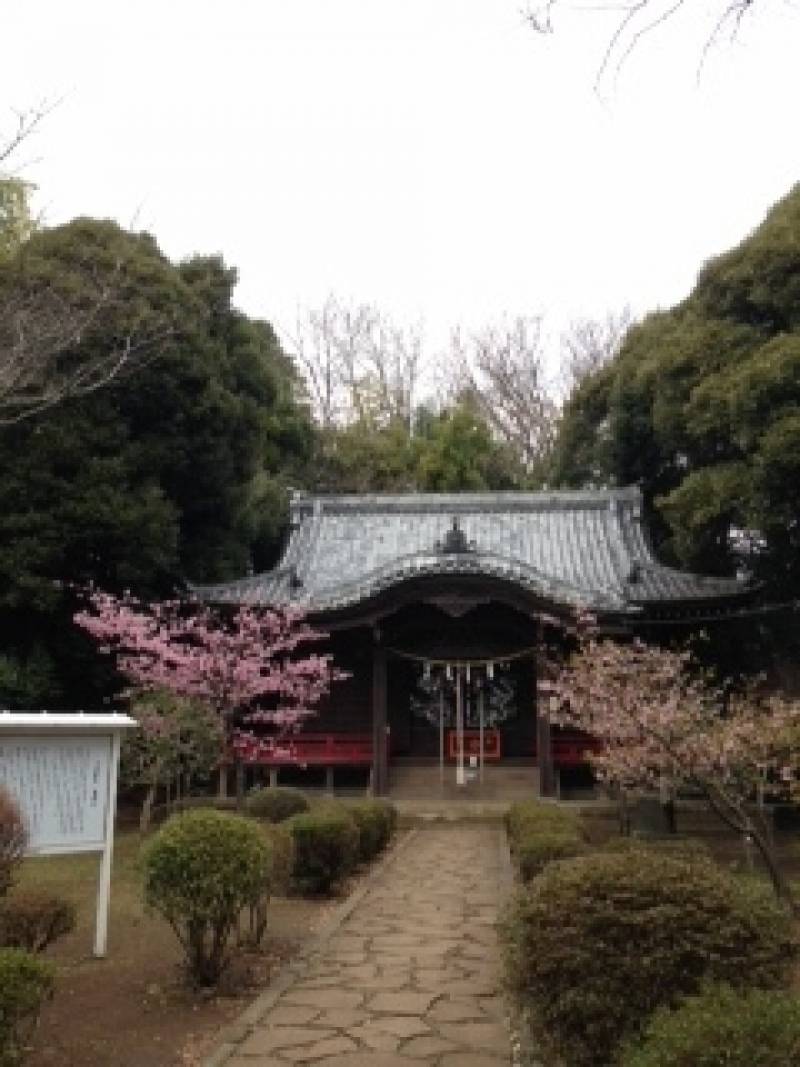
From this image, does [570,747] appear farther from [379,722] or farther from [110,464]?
[110,464]

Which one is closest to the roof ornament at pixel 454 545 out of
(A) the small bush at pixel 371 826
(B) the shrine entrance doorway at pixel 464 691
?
(B) the shrine entrance doorway at pixel 464 691

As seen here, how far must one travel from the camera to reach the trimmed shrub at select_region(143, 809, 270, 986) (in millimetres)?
6789

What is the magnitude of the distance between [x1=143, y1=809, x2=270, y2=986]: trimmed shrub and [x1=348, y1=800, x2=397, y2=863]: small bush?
525cm

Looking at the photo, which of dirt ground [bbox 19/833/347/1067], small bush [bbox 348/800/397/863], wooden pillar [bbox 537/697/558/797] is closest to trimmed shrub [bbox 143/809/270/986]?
dirt ground [bbox 19/833/347/1067]

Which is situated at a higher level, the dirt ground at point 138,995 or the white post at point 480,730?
the white post at point 480,730

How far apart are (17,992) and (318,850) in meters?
6.43

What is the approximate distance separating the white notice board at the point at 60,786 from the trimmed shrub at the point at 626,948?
3.90 m

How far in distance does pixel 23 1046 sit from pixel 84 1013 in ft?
6.88

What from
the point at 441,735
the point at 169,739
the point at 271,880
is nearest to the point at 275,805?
the point at 169,739

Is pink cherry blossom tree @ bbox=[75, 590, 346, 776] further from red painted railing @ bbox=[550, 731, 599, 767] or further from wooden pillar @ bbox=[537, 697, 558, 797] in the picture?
red painted railing @ bbox=[550, 731, 599, 767]

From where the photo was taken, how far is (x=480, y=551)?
20.6 meters

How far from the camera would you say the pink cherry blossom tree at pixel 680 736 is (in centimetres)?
863

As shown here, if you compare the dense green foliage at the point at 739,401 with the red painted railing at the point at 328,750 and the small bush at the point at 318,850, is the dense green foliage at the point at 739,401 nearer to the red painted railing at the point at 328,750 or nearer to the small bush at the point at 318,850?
the red painted railing at the point at 328,750

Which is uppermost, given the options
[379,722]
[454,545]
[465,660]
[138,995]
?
[454,545]
